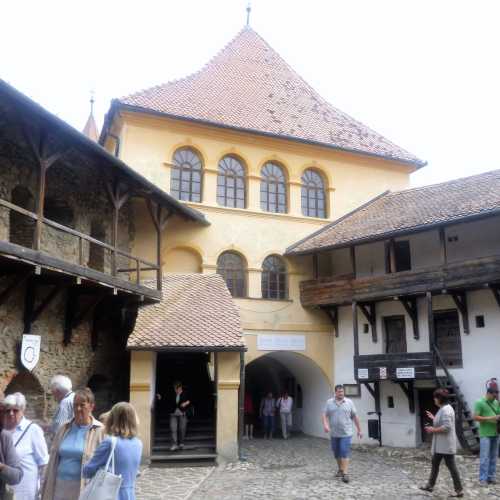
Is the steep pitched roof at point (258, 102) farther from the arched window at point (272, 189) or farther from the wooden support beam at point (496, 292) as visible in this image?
the wooden support beam at point (496, 292)

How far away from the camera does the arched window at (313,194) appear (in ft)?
66.1

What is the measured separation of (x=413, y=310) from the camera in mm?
16703

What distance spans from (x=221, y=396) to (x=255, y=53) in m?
15.7

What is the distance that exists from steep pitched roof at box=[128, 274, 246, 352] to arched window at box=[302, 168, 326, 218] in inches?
210

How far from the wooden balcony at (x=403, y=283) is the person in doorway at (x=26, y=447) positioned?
12029 mm

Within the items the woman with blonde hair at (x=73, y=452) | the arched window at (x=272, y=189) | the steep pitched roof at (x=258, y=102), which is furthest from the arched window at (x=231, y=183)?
the woman with blonde hair at (x=73, y=452)

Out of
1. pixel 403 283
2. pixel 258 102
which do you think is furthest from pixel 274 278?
pixel 258 102

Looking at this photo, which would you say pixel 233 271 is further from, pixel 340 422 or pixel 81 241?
pixel 340 422

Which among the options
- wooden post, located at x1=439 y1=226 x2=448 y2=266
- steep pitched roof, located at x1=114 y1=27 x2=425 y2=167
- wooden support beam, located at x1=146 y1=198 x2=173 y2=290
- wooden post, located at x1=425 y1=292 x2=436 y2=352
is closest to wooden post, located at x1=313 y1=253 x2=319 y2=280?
steep pitched roof, located at x1=114 y1=27 x2=425 y2=167

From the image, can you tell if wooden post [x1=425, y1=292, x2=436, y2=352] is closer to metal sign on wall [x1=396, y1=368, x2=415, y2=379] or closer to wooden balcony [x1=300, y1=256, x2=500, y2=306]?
wooden balcony [x1=300, y1=256, x2=500, y2=306]

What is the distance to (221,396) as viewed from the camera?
13219 millimetres

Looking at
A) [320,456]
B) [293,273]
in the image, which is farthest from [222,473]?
[293,273]

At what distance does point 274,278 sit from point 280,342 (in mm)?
2087

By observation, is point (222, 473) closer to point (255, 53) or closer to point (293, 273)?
point (293, 273)
